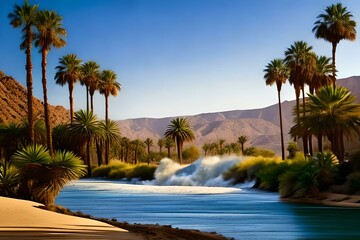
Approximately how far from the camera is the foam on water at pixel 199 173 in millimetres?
62250

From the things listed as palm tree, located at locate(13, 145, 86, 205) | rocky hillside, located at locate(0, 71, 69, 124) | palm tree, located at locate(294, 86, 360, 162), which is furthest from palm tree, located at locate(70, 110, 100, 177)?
palm tree, located at locate(13, 145, 86, 205)

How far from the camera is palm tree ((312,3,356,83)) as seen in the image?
6881cm

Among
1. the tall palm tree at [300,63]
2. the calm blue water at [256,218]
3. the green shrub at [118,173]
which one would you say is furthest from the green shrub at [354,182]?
the green shrub at [118,173]

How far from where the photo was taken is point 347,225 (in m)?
21.1

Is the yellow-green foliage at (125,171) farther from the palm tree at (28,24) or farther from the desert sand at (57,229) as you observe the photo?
the desert sand at (57,229)

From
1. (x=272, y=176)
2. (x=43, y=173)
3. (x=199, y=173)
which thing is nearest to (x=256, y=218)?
(x=43, y=173)

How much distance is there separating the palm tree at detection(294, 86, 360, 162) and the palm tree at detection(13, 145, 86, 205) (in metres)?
29.2

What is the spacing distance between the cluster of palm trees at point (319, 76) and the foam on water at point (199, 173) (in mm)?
8627

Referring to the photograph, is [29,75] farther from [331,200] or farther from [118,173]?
[118,173]

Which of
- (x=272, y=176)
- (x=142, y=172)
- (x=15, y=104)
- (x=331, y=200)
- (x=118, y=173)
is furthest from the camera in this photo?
(x=15, y=104)

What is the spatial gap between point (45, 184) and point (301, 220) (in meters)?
10.2

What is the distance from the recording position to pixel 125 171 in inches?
3147

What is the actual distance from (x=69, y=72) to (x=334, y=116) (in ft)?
172

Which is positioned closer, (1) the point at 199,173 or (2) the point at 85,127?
(1) the point at 199,173
